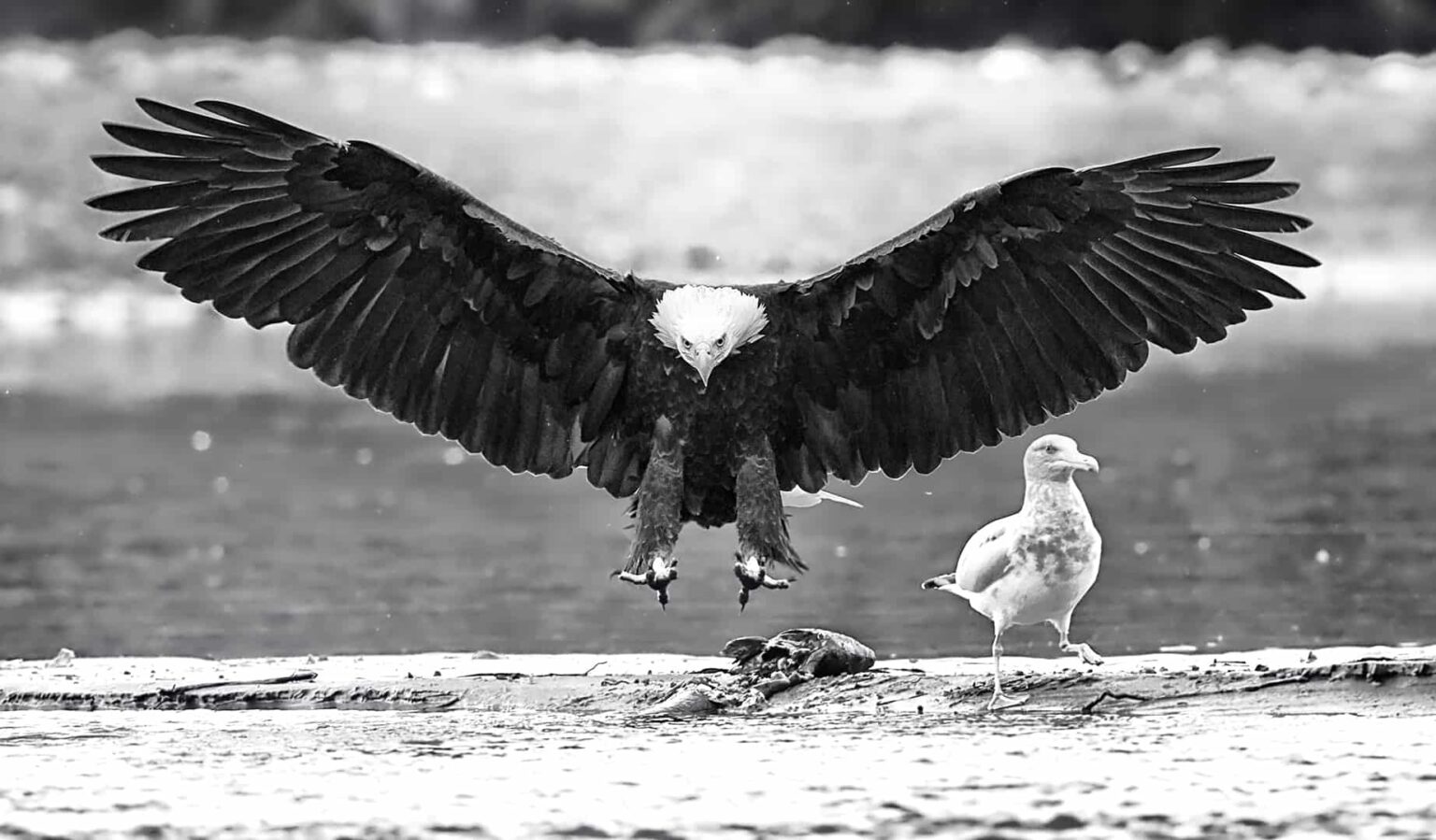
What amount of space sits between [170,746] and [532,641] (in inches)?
114

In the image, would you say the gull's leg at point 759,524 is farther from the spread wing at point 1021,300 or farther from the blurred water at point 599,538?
the blurred water at point 599,538

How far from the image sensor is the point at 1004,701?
466 cm

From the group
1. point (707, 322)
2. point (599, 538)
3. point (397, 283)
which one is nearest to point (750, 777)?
point (707, 322)

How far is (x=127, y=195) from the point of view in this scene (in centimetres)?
515

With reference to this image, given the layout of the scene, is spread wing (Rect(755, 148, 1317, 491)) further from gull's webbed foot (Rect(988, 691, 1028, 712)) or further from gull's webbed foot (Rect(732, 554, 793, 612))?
gull's webbed foot (Rect(988, 691, 1028, 712))

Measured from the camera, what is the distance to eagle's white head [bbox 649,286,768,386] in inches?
203

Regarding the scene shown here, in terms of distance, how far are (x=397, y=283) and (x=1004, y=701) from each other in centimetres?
190

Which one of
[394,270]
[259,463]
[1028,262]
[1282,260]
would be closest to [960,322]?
[1028,262]

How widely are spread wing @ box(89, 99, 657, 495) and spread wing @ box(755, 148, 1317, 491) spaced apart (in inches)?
19.1

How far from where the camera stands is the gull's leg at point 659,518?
17.1ft

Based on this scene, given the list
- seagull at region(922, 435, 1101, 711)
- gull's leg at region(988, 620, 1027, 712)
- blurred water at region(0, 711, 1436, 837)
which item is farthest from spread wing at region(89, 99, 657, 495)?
gull's leg at region(988, 620, 1027, 712)

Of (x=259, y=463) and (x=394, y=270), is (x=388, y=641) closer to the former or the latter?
(x=394, y=270)

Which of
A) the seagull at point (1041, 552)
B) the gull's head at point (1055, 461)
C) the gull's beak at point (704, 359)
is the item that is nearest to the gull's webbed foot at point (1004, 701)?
the seagull at point (1041, 552)

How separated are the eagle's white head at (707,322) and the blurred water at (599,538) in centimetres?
198
